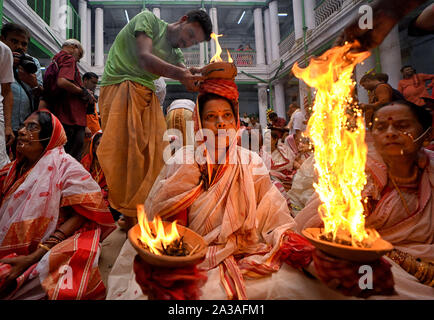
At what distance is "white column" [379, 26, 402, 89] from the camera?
682 centimetres

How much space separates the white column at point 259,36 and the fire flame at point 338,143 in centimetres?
1408

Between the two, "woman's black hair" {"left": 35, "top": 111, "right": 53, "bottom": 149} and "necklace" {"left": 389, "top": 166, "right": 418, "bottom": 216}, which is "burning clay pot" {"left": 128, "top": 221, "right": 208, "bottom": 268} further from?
"necklace" {"left": 389, "top": 166, "right": 418, "bottom": 216}

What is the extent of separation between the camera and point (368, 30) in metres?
1.68

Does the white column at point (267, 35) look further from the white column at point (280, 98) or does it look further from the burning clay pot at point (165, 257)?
the burning clay pot at point (165, 257)

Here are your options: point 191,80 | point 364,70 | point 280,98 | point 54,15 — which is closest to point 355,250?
point 191,80

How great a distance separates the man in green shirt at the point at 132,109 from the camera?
2600 mm

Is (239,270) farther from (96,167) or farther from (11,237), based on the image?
(96,167)

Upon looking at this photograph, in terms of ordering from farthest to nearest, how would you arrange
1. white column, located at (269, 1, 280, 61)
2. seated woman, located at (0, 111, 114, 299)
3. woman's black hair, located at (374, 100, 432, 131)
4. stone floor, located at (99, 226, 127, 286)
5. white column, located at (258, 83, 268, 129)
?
white column, located at (258, 83, 268, 129) → white column, located at (269, 1, 280, 61) → stone floor, located at (99, 226, 127, 286) → woman's black hair, located at (374, 100, 432, 131) → seated woman, located at (0, 111, 114, 299)

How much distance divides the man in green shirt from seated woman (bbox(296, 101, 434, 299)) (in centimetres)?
171

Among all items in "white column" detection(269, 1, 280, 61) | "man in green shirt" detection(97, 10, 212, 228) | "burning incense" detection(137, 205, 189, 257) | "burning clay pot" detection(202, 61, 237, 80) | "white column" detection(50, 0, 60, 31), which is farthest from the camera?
"white column" detection(269, 1, 280, 61)

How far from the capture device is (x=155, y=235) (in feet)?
4.50

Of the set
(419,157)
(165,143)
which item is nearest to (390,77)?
(419,157)

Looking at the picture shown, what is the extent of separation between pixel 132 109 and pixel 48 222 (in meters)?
1.32

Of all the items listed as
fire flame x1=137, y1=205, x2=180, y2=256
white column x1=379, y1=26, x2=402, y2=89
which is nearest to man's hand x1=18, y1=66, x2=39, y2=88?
fire flame x1=137, y1=205, x2=180, y2=256
